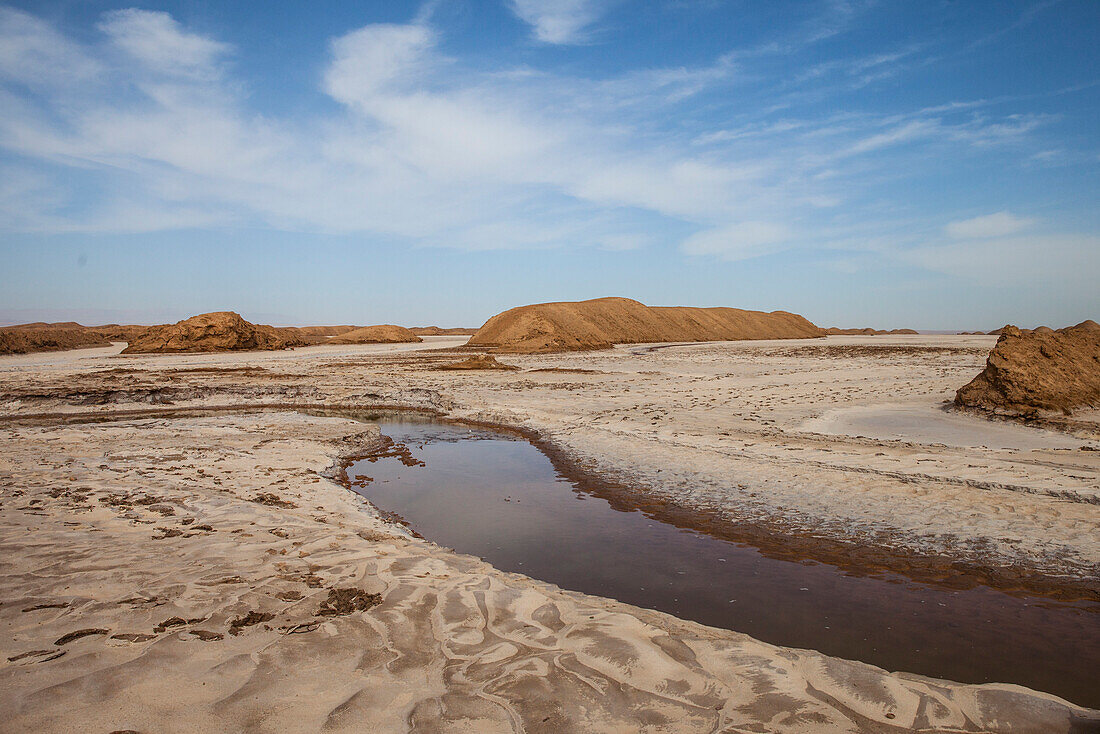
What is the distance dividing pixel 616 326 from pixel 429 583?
183 feet

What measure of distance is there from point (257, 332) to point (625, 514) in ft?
138

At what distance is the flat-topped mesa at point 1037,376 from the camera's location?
11.0 metres

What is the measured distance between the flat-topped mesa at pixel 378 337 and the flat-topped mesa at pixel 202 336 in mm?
14102

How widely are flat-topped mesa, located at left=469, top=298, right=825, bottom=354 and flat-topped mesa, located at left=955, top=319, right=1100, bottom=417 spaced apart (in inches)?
1211

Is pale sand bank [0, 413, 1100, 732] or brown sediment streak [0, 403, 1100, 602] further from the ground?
pale sand bank [0, 413, 1100, 732]

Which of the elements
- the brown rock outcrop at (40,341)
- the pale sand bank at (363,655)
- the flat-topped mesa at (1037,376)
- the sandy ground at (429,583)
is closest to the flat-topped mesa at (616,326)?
the brown rock outcrop at (40,341)

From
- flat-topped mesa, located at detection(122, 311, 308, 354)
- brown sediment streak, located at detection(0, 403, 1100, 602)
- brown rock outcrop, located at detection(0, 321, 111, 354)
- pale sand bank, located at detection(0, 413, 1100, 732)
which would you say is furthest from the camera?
flat-topped mesa, located at detection(122, 311, 308, 354)

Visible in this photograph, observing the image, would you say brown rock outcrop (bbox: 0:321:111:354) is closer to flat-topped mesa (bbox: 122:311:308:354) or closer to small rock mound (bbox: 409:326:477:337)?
flat-topped mesa (bbox: 122:311:308:354)

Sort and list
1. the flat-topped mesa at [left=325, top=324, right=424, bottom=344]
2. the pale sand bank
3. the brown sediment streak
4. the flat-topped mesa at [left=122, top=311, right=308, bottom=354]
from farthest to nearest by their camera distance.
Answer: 1. the flat-topped mesa at [left=325, top=324, right=424, bottom=344]
2. the flat-topped mesa at [left=122, top=311, right=308, bottom=354]
3. the brown sediment streak
4. the pale sand bank

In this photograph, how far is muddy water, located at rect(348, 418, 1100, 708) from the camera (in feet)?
12.8

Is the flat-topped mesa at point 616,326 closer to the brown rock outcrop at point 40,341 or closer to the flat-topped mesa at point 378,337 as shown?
the flat-topped mesa at point 378,337

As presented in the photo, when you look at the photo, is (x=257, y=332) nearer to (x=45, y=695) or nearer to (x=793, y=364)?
(x=793, y=364)

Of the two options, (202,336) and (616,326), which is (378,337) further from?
(616,326)

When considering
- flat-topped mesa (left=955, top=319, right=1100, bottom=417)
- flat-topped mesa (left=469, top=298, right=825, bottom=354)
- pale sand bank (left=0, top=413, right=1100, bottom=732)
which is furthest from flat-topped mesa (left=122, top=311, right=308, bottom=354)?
flat-topped mesa (left=955, top=319, right=1100, bottom=417)
